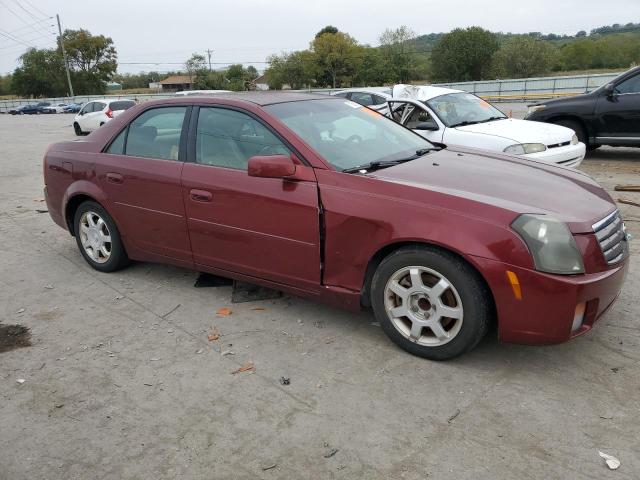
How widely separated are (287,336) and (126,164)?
207 cm

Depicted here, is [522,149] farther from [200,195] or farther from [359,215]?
[200,195]

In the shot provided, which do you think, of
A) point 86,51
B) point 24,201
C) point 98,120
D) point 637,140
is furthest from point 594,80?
point 86,51

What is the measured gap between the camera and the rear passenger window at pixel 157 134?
4.39 m

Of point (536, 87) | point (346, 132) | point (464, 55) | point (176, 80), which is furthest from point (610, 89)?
point (176, 80)

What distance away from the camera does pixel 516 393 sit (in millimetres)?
3057

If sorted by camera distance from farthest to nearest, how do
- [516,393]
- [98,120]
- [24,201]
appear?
[98,120] < [24,201] < [516,393]

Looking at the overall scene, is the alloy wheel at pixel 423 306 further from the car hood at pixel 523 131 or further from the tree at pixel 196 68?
the tree at pixel 196 68

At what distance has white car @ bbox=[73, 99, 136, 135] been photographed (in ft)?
68.6

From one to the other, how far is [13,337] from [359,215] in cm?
268

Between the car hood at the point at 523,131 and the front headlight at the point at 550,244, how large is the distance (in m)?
4.85

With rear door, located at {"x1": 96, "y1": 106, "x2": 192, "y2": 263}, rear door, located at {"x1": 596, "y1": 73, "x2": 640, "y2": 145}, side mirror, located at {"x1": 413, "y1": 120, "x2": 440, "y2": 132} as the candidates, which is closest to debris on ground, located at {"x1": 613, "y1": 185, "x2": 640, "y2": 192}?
rear door, located at {"x1": 596, "y1": 73, "x2": 640, "y2": 145}

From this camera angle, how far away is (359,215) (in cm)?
342

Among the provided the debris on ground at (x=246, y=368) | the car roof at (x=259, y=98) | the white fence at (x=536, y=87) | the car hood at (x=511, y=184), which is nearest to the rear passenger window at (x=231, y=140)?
the car roof at (x=259, y=98)

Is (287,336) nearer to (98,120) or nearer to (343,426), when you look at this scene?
(343,426)
